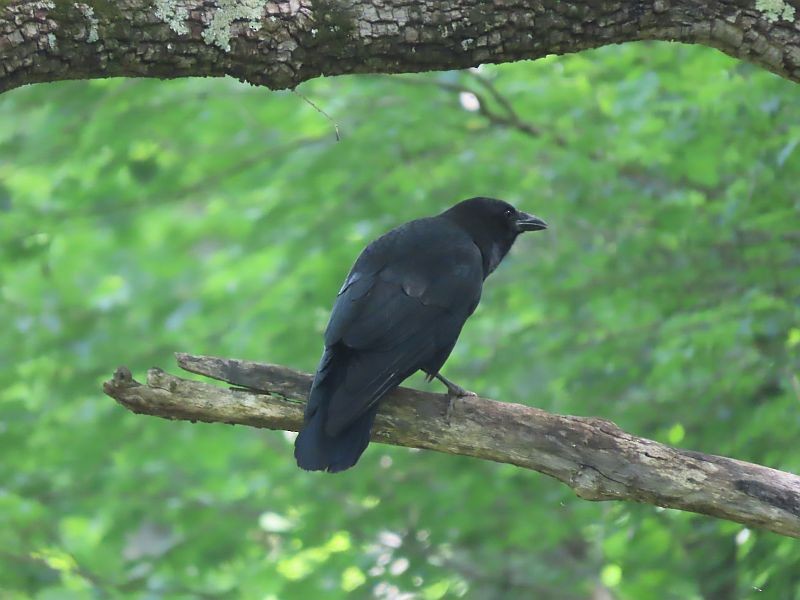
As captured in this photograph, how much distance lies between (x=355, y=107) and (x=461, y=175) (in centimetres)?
87

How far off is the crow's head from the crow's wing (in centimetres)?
45

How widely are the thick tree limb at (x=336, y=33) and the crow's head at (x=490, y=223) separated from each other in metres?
2.15

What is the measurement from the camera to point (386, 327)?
4160mm

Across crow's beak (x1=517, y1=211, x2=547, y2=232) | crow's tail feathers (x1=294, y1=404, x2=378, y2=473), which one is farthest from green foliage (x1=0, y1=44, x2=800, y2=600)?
crow's tail feathers (x1=294, y1=404, x2=378, y2=473)

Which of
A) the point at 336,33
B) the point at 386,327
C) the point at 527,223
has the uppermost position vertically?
the point at 336,33

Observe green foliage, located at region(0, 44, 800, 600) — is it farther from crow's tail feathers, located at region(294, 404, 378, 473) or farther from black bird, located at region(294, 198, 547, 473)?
crow's tail feathers, located at region(294, 404, 378, 473)

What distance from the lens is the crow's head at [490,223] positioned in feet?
17.5

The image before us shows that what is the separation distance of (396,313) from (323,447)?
0.76 m

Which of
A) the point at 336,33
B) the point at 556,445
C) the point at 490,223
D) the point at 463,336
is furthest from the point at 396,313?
the point at 463,336

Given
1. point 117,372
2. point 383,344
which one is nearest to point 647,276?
point 383,344

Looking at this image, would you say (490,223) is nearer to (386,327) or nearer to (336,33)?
(386,327)

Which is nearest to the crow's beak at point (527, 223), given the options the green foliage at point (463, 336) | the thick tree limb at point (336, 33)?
the green foliage at point (463, 336)

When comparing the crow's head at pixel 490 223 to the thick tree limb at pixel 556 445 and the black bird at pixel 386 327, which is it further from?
the thick tree limb at pixel 556 445

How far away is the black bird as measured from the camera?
374cm
